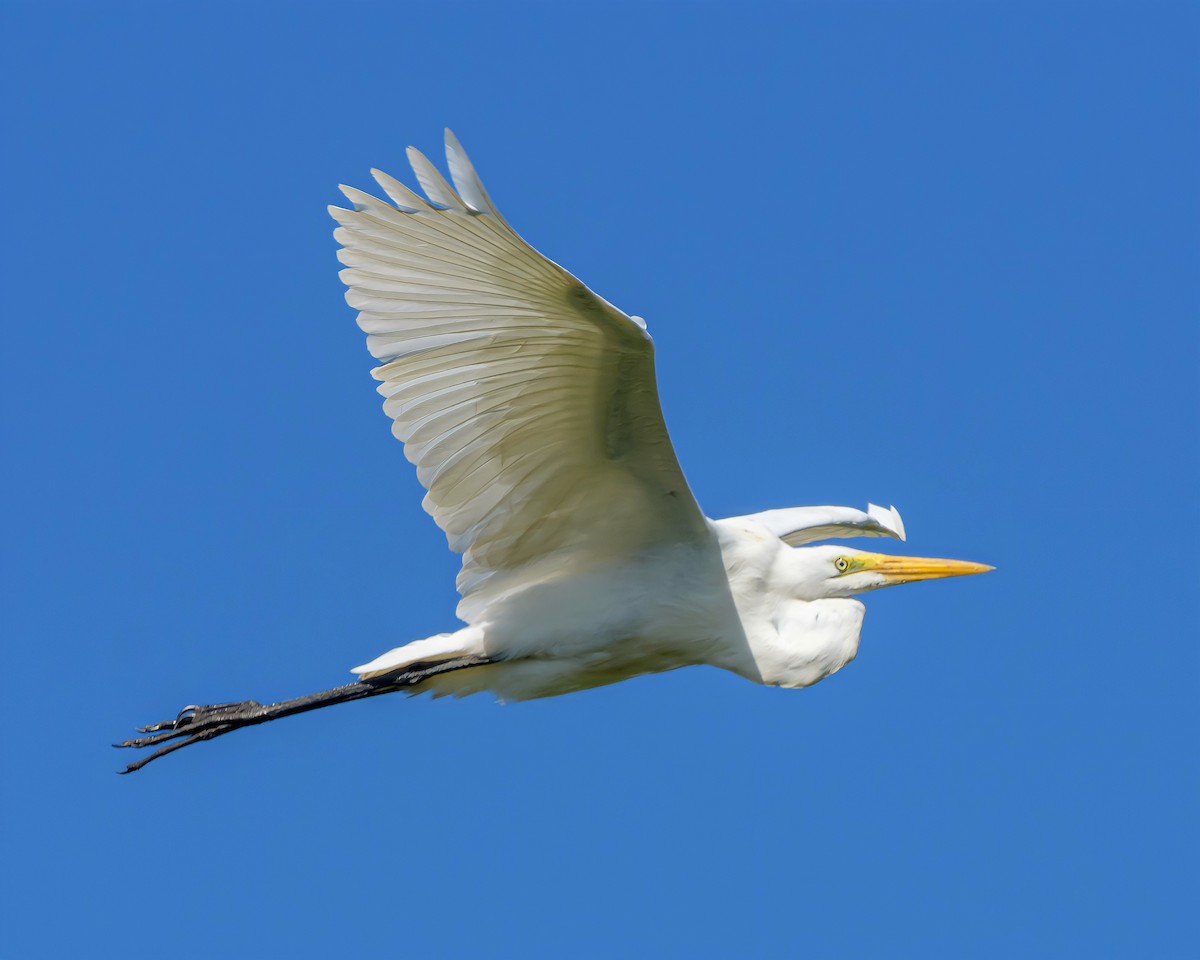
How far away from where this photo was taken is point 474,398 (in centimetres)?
593

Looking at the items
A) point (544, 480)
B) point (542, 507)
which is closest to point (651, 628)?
point (542, 507)

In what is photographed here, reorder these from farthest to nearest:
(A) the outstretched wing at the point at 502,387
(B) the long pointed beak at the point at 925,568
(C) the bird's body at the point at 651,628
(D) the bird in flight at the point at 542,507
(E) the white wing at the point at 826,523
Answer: (E) the white wing at the point at 826,523 → (B) the long pointed beak at the point at 925,568 → (C) the bird's body at the point at 651,628 → (D) the bird in flight at the point at 542,507 → (A) the outstretched wing at the point at 502,387

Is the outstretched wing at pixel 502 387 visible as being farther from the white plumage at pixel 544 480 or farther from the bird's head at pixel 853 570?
the bird's head at pixel 853 570

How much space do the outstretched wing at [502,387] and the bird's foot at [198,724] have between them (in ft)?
3.96

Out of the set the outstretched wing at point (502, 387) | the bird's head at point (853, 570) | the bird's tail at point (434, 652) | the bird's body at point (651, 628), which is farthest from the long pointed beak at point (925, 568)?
the bird's tail at point (434, 652)

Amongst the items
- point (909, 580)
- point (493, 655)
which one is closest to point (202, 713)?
point (493, 655)

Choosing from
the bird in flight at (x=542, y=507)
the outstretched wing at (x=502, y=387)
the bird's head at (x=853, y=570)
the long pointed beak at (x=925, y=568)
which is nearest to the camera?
the outstretched wing at (x=502, y=387)

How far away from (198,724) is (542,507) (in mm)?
2043

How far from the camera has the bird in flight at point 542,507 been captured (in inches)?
218

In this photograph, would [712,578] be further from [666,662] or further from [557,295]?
[557,295]

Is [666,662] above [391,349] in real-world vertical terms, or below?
below

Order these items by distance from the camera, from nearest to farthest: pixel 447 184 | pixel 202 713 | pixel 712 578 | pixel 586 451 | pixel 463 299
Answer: pixel 447 184, pixel 463 299, pixel 586 451, pixel 712 578, pixel 202 713

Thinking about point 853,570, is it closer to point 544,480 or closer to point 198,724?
point 544,480

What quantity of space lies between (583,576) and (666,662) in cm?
57
